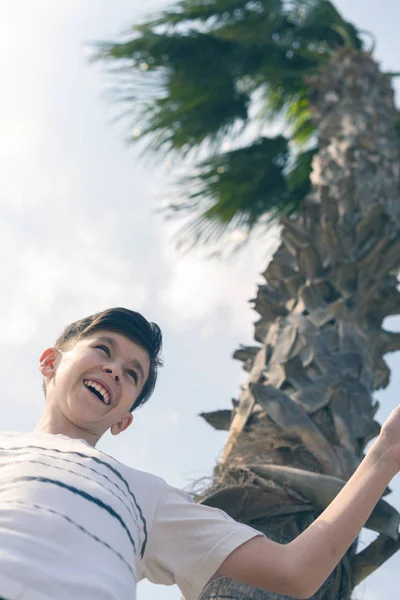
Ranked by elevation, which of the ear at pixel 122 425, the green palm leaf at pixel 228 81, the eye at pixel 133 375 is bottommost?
the ear at pixel 122 425

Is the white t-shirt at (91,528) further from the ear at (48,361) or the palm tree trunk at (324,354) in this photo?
the palm tree trunk at (324,354)

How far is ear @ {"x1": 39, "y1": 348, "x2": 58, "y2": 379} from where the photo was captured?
198cm

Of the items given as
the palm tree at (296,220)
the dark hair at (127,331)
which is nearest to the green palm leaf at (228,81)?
the palm tree at (296,220)

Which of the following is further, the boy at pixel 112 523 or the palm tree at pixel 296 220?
the palm tree at pixel 296 220

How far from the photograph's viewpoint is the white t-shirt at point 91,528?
1.22m

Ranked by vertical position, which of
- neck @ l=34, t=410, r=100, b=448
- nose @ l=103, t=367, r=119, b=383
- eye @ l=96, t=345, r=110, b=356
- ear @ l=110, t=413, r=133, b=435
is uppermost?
eye @ l=96, t=345, r=110, b=356

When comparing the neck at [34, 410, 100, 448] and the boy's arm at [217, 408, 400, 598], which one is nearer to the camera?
the boy's arm at [217, 408, 400, 598]

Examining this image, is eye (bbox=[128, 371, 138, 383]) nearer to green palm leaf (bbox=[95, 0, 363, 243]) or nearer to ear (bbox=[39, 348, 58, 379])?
ear (bbox=[39, 348, 58, 379])

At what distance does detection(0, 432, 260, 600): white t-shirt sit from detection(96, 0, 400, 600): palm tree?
49 centimetres

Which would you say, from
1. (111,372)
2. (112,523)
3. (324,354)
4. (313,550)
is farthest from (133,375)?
(324,354)

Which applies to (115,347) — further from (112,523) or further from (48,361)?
(112,523)

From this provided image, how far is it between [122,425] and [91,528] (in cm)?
60

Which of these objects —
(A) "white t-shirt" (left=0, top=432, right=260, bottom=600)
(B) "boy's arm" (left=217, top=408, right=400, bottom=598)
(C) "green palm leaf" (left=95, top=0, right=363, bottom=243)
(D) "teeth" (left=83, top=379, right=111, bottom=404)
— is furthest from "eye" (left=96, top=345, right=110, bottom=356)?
(C) "green palm leaf" (left=95, top=0, right=363, bottom=243)

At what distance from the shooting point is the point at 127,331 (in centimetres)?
194
